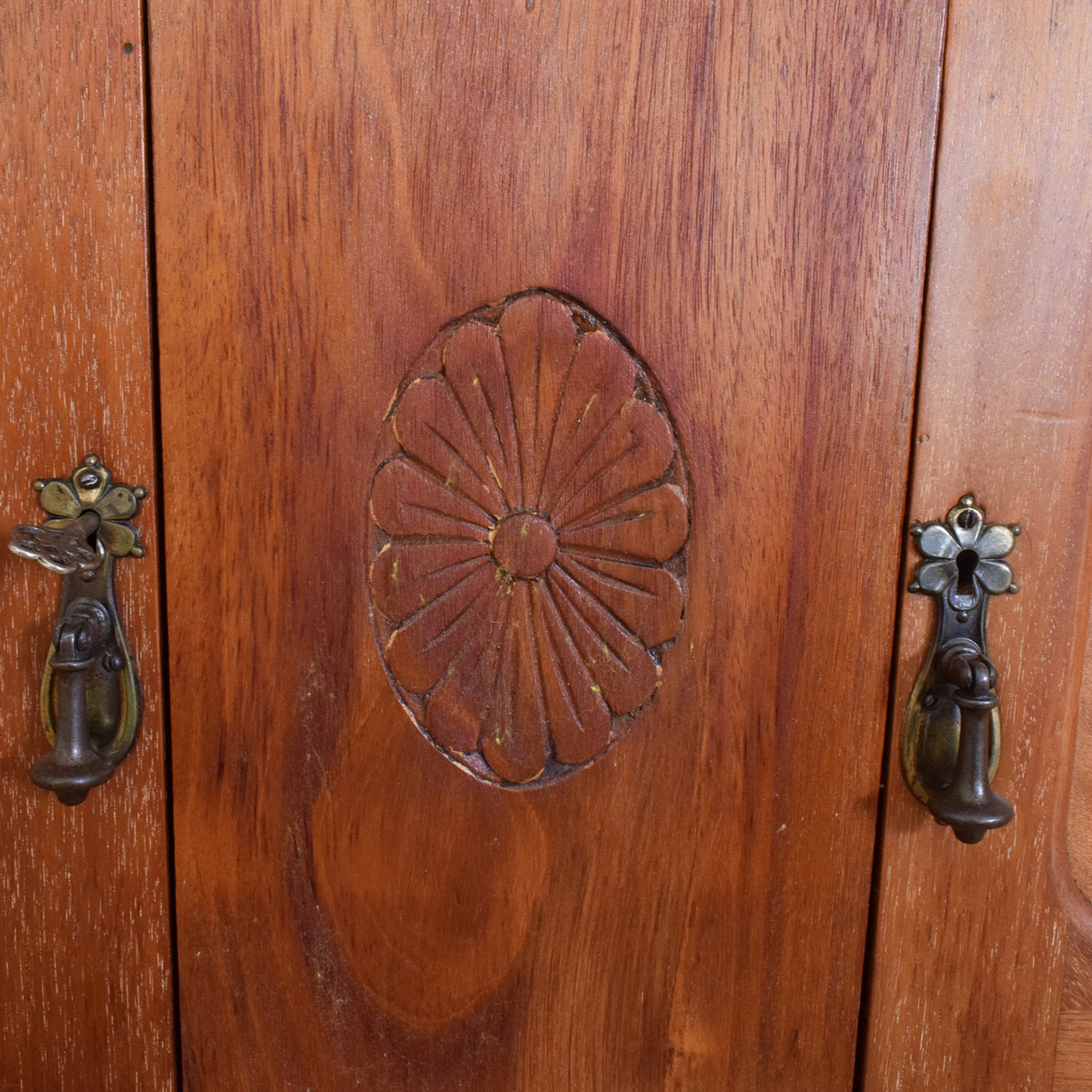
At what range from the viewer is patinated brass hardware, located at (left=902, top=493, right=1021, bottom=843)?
382mm

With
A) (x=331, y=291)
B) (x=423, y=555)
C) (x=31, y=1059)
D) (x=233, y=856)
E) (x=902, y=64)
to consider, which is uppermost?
(x=902, y=64)

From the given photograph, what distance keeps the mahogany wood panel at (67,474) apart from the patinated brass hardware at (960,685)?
377mm

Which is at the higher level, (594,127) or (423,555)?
(594,127)

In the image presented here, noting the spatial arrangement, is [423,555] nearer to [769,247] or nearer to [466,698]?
[466,698]

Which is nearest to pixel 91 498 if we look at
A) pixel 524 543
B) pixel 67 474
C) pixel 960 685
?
pixel 67 474

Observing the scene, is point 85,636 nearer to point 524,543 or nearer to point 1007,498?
point 524,543

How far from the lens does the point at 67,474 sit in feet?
1.31

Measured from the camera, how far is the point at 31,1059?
433 mm

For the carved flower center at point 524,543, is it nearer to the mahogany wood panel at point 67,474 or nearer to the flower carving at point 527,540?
the flower carving at point 527,540

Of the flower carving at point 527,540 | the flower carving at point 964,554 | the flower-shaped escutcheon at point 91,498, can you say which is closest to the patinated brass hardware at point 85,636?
the flower-shaped escutcheon at point 91,498

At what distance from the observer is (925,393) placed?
1.31ft

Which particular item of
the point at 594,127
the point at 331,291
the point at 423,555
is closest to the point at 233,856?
the point at 423,555

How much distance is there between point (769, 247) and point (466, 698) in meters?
0.26

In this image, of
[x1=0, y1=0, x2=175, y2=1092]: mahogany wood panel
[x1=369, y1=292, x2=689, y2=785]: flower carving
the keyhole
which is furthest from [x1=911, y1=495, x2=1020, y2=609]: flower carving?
[x1=0, y1=0, x2=175, y2=1092]: mahogany wood panel
